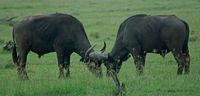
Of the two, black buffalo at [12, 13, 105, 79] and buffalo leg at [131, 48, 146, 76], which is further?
black buffalo at [12, 13, 105, 79]

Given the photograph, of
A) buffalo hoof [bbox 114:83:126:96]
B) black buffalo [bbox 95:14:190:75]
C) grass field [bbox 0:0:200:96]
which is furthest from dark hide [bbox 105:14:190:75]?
buffalo hoof [bbox 114:83:126:96]

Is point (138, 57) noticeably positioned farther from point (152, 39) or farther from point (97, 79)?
point (97, 79)

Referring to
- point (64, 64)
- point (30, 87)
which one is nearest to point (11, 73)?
point (64, 64)

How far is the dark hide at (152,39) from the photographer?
14.2 m

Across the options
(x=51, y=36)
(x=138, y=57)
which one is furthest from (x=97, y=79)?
(x=51, y=36)

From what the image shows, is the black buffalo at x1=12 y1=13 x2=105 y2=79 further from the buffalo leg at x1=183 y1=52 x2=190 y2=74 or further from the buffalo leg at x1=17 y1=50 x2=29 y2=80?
the buffalo leg at x1=183 y1=52 x2=190 y2=74

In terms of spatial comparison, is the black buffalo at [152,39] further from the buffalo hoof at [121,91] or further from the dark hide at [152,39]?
the buffalo hoof at [121,91]

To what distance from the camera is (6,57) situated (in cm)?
1955

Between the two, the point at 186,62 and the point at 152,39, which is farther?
the point at 152,39

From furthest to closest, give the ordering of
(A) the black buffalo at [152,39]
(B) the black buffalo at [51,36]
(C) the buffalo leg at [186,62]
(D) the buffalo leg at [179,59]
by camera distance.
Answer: (B) the black buffalo at [51,36], (A) the black buffalo at [152,39], (C) the buffalo leg at [186,62], (D) the buffalo leg at [179,59]

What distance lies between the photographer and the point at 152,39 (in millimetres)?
14625

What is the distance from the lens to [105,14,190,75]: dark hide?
46.5ft

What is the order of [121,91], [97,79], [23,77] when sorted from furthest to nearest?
[23,77] → [97,79] → [121,91]

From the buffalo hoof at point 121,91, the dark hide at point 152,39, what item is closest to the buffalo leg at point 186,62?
the dark hide at point 152,39
